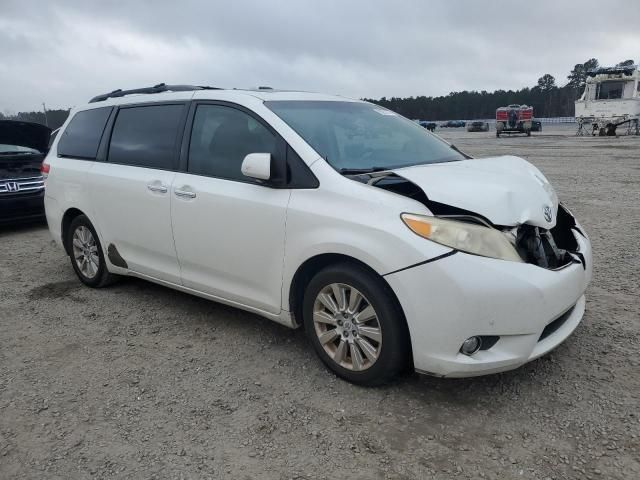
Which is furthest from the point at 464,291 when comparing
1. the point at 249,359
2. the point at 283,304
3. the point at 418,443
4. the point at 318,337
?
the point at 249,359

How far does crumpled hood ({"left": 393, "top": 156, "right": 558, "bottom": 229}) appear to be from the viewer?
280 cm

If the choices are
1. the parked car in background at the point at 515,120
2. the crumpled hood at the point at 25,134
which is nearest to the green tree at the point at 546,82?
the parked car in background at the point at 515,120

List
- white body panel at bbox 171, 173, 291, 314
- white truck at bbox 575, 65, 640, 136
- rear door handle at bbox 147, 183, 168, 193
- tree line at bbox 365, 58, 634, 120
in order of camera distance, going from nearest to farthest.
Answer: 1. white body panel at bbox 171, 173, 291, 314
2. rear door handle at bbox 147, 183, 168, 193
3. white truck at bbox 575, 65, 640, 136
4. tree line at bbox 365, 58, 634, 120

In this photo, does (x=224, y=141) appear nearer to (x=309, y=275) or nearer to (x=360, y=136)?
(x=360, y=136)

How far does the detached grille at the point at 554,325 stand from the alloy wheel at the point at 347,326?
0.88 m

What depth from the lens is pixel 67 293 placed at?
4.89 metres

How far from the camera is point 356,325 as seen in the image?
294 cm

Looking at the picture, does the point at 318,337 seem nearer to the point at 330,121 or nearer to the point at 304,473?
the point at 304,473

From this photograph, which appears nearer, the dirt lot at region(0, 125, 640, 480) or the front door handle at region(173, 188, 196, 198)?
the dirt lot at region(0, 125, 640, 480)

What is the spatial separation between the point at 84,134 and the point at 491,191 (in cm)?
384

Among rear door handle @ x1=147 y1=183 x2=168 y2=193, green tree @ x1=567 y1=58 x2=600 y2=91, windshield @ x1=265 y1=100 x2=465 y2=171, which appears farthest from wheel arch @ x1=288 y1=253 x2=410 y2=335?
green tree @ x1=567 y1=58 x2=600 y2=91

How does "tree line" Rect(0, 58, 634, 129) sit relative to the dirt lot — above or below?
above

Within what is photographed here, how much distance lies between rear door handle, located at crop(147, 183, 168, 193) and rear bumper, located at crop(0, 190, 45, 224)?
4.64 meters

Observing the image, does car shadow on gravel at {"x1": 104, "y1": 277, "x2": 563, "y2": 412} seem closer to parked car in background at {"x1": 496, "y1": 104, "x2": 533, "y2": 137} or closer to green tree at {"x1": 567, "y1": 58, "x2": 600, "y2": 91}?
parked car in background at {"x1": 496, "y1": 104, "x2": 533, "y2": 137}
